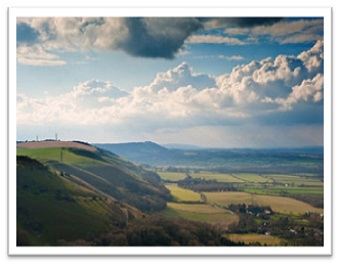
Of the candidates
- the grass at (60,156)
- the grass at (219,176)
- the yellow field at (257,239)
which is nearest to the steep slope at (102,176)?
the grass at (60,156)

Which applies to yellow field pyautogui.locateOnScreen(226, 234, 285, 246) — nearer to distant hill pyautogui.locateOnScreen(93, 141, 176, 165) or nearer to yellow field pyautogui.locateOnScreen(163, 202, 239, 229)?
yellow field pyautogui.locateOnScreen(163, 202, 239, 229)

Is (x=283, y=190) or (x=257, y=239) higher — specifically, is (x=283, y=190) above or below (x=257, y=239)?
above

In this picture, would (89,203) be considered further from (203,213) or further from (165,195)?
(203,213)

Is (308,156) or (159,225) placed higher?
(308,156)

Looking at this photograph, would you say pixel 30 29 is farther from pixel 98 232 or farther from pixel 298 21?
pixel 298 21
